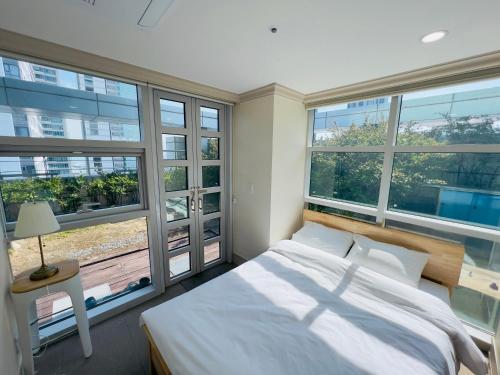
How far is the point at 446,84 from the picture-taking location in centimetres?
175

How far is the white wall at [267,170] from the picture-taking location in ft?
7.91

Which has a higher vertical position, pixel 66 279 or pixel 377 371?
pixel 66 279

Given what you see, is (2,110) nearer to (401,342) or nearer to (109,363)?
(109,363)

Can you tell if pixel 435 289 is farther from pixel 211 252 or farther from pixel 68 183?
pixel 68 183

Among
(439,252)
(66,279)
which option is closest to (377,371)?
(439,252)

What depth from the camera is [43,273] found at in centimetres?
149

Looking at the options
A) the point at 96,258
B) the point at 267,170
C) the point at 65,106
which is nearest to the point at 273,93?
the point at 267,170

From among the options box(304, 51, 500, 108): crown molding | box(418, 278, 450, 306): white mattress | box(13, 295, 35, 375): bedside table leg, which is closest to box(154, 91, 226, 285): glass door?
box(13, 295, 35, 375): bedside table leg

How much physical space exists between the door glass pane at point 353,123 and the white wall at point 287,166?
0.76 ft

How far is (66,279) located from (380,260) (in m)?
2.67

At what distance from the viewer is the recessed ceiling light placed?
125cm

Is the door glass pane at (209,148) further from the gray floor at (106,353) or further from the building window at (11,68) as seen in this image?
the gray floor at (106,353)

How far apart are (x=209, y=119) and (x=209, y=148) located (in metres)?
0.37

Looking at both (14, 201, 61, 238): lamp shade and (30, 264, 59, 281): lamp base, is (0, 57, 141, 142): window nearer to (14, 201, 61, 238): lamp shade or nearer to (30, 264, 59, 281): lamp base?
(14, 201, 61, 238): lamp shade
